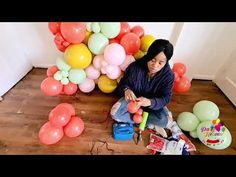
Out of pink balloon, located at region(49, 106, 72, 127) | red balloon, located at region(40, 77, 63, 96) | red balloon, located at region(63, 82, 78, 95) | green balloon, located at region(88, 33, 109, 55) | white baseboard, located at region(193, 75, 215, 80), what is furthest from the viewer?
white baseboard, located at region(193, 75, 215, 80)

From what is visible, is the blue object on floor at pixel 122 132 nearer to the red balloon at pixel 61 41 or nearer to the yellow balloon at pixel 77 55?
the yellow balloon at pixel 77 55

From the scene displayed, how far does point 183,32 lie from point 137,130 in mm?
991

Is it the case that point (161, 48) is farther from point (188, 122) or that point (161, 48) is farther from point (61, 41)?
point (61, 41)

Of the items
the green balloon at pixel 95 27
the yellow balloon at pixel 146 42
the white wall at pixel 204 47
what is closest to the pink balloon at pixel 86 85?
the green balloon at pixel 95 27

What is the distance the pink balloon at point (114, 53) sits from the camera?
1262mm

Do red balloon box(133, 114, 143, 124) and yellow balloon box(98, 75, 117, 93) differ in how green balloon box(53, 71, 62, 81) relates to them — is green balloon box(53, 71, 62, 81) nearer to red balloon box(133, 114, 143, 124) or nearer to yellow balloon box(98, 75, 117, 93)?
yellow balloon box(98, 75, 117, 93)

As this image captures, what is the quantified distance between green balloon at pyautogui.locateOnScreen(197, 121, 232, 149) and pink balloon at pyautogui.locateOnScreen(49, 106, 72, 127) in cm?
98

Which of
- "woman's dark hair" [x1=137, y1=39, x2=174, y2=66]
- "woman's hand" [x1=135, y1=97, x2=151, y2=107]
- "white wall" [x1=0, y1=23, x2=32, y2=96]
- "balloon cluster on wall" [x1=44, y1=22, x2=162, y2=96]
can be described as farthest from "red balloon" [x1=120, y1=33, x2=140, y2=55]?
"white wall" [x1=0, y1=23, x2=32, y2=96]

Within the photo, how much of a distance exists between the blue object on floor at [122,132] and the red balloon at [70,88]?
0.53 m

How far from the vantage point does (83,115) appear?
1.47 meters

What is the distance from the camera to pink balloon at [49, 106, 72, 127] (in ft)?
3.87
